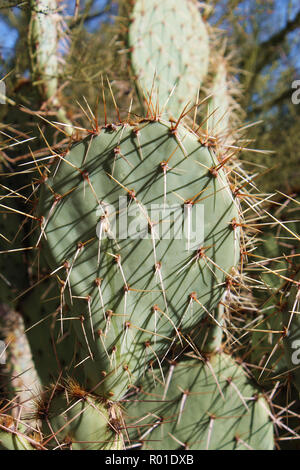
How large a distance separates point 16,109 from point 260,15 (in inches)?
99.4

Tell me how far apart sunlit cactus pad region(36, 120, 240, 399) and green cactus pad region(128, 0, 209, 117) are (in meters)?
0.71

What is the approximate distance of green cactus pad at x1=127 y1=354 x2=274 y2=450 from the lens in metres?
1.23

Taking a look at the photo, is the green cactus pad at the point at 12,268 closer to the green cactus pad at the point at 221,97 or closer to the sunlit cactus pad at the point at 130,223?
the sunlit cactus pad at the point at 130,223

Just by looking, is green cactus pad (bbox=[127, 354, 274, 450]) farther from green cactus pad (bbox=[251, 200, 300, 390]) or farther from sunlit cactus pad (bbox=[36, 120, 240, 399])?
sunlit cactus pad (bbox=[36, 120, 240, 399])

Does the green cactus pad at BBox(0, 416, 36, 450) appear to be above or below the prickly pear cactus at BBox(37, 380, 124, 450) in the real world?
above

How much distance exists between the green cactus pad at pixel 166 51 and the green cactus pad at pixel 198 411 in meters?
0.94

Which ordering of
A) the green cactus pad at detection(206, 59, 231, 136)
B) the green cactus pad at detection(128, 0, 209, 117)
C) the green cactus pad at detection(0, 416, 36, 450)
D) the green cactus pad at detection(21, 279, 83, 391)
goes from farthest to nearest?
1. the green cactus pad at detection(206, 59, 231, 136)
2. the green cactus pad at detection(128, 0, 209, 117)
3. the green cactus pad at detection(21, 279, 83, 391)
4. the green cactus pad at detection(0, 416, 36, 450)

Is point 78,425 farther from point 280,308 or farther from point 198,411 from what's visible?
point 280,308

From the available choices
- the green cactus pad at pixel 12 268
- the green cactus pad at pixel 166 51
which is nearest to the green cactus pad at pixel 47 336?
the green cactus pad at pixel 12 268

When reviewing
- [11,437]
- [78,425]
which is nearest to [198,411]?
[78,425]

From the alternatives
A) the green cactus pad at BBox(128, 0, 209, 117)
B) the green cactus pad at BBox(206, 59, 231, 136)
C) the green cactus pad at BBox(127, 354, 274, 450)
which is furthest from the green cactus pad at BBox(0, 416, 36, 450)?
the green cactus pad at BBox(206, 59, 231, 136)
